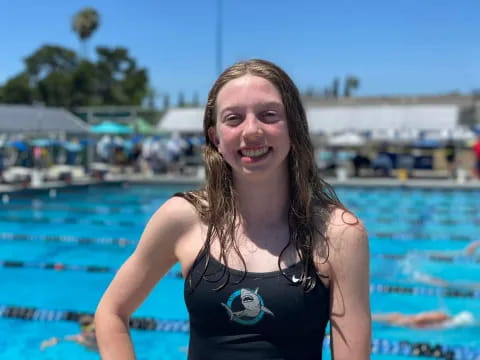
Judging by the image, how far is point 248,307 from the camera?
139 cm

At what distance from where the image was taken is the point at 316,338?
1438 mm

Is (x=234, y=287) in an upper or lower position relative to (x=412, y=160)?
upper

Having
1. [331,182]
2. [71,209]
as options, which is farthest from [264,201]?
[331,182]

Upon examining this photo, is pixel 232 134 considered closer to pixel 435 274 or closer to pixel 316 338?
pixel 316 338

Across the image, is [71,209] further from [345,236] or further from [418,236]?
[345,236]

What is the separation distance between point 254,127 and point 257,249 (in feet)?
1.09

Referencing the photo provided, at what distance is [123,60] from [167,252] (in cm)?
4938

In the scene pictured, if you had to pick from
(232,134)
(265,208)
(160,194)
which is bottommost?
(160,194)

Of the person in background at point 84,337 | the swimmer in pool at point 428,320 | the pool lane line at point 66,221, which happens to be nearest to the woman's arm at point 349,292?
the person in background at point 84,337

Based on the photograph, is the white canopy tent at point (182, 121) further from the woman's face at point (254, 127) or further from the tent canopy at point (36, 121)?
the woman's face at point (254, 127)

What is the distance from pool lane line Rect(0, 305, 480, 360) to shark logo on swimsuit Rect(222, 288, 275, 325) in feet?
10.4

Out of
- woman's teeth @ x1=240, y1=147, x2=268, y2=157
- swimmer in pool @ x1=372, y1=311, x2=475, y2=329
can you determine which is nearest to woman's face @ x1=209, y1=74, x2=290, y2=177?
woman's teeth @ x1=240, y1=147, x2=268, y2=157

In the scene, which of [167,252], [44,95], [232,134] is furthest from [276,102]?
[44,95]

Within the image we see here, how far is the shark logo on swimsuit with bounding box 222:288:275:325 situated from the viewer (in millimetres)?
1389
